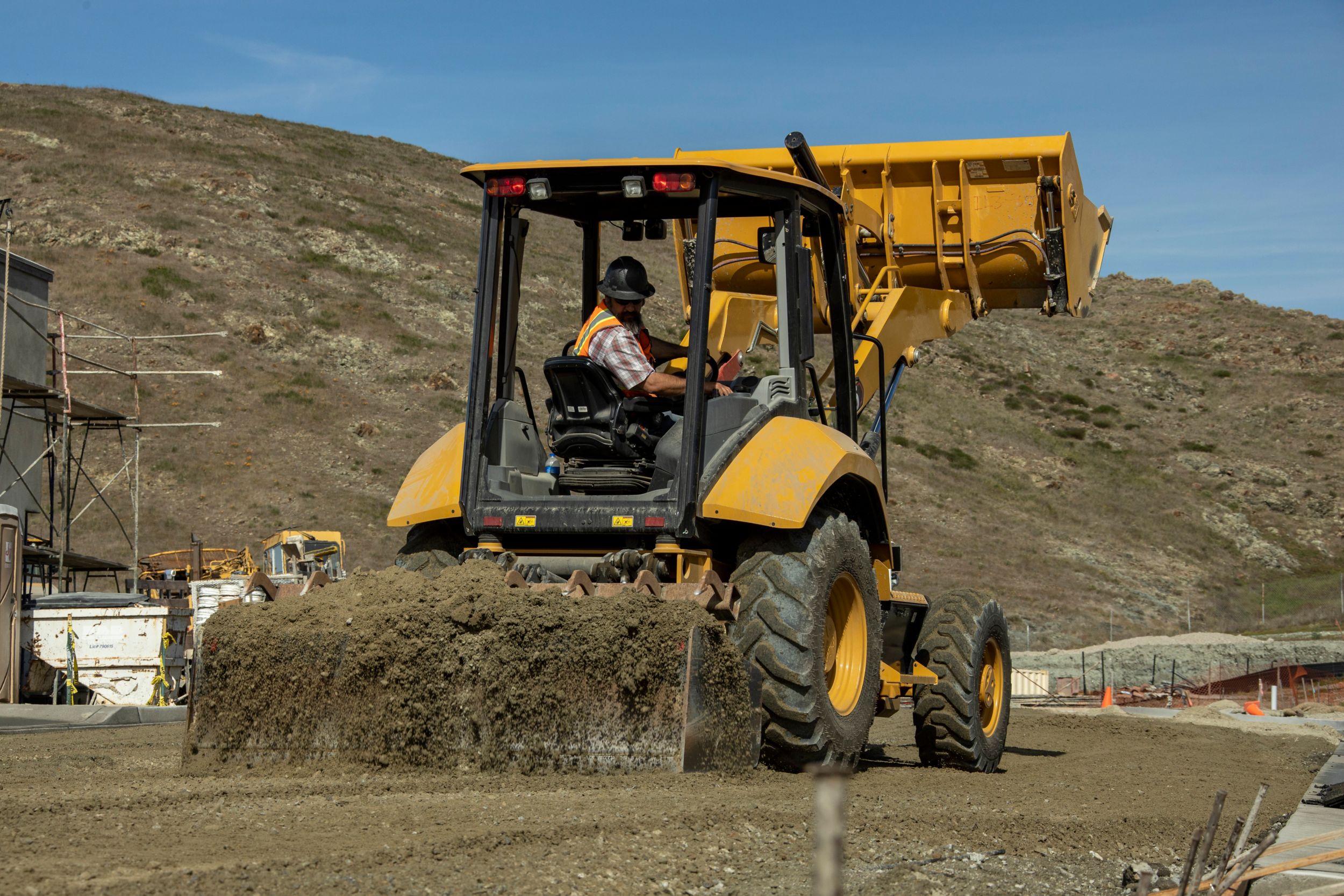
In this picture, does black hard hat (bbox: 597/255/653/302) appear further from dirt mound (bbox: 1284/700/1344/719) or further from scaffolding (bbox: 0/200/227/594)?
scaffolding (bbox: 0/200/227/594)

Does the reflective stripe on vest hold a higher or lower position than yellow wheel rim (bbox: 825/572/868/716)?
higher

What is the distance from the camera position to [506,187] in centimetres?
742

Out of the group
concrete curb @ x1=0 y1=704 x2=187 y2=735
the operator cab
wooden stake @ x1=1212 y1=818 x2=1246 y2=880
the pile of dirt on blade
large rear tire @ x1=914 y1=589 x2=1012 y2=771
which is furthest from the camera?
concrete curb @ x1=0 y1=704 x2=187 y2=735

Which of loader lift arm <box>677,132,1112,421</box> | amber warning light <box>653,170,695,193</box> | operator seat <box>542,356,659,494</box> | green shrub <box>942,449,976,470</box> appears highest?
green shrub <box>942,449,976,470</box>

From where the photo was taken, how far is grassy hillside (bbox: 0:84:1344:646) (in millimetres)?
42344

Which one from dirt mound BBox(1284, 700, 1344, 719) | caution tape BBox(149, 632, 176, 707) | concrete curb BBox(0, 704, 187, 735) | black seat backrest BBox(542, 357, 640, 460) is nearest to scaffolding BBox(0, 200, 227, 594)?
caution tape BBox(149, 632, 176, 707)

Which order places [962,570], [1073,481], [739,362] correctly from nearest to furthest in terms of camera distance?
[739,362] < [962,570] < [1073,481]

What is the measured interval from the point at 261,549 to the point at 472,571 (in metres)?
31.2

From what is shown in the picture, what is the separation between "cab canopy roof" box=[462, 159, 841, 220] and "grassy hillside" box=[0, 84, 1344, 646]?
29.2 metres

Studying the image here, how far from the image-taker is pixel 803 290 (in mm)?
7426

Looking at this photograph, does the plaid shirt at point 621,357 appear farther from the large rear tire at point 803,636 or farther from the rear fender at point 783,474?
the large rear tire at point 803,636

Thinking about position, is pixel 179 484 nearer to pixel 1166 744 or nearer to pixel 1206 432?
pixel 1166 744

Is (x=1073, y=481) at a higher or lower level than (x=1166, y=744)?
higher

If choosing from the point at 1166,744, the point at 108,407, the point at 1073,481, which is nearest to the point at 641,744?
the point at 1166,744
